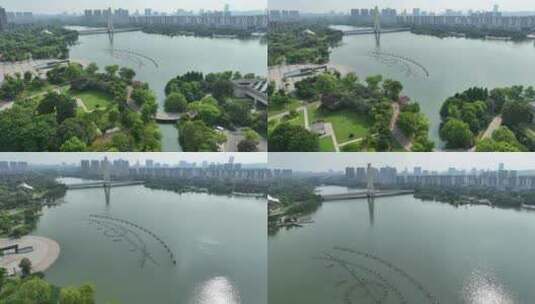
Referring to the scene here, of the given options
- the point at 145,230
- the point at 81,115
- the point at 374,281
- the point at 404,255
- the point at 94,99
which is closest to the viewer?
the point at 81,115

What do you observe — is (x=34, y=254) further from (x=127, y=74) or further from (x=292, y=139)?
(x=292, y=139)

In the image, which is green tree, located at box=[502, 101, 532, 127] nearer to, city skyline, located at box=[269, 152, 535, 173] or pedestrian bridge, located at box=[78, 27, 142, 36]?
city skyline, located at box=[269, 152, 535, 173]

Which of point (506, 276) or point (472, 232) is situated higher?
point (472, 232)

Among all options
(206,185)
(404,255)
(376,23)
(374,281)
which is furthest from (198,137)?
(404,255)

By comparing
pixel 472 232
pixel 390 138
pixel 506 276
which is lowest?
pixel 506 276

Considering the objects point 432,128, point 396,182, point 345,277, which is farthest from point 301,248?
point 432,128

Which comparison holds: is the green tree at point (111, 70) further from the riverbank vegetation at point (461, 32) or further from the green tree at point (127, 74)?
the riverbank vegetation at point (461, 32)

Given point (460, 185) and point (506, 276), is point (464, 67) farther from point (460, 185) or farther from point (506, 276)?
point (506, 276)
